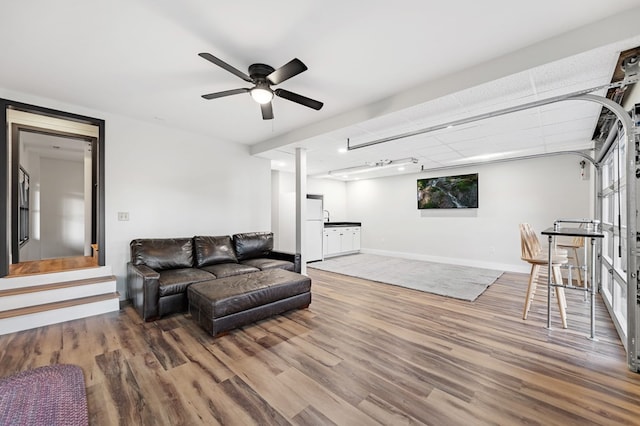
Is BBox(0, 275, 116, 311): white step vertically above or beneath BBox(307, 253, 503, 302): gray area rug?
above

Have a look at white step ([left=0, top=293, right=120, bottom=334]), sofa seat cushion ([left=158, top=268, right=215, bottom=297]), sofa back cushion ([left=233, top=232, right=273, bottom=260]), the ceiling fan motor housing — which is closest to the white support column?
sofa back cushion ([left=233, top=232, right=273, bottom=260])

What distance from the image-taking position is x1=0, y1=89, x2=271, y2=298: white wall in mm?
3705

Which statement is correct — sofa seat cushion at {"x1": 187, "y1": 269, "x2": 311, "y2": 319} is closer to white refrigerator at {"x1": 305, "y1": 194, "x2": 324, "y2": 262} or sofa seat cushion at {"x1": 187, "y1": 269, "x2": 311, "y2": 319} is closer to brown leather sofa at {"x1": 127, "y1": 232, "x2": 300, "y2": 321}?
brown leather sofa at {"x1": 127, "y1": 232, "x2": 300, "y2": 321}

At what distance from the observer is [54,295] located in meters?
3.10

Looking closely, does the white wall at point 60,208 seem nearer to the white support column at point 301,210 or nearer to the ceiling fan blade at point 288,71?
the white support column at point 301,210

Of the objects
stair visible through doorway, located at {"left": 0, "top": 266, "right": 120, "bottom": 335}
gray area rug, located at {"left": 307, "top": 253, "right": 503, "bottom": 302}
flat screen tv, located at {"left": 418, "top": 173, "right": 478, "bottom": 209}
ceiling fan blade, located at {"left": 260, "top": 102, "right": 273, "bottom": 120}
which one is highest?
ceiling fan blade, located at {"left": 260, "top": 102, "right": 273, "bottom": 120}

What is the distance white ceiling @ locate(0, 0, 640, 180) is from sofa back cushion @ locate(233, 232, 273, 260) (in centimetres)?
198

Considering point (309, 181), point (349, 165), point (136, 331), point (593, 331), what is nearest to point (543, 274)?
point (593, 331)

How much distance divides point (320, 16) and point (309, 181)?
239 inches

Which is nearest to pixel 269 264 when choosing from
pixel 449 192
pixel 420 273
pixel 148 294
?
pixel 148 294

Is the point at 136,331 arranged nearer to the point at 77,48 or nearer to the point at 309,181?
the point at 77,48

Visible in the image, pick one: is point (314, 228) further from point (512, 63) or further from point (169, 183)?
point (512, 63)

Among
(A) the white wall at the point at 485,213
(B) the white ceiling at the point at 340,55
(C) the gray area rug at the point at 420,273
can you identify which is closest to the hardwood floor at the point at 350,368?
(C) the gray area rug at the point at 420,273

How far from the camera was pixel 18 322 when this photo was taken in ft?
9.01
